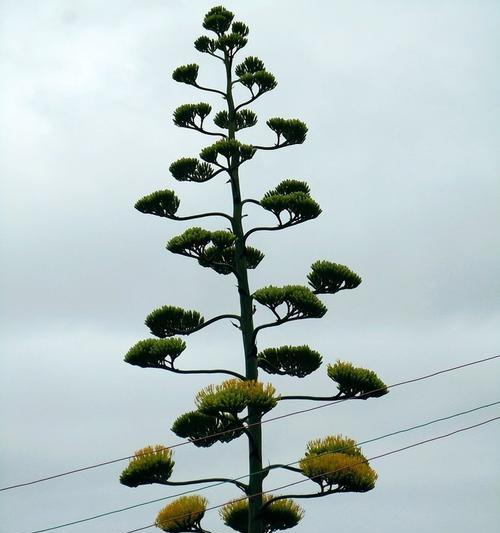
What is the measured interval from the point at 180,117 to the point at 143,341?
3995mm

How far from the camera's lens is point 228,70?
15.2 m

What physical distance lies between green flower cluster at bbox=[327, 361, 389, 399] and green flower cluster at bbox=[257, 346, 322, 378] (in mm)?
613

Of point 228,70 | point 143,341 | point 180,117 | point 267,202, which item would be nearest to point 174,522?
point 143,341

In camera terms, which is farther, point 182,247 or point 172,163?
point 172,163

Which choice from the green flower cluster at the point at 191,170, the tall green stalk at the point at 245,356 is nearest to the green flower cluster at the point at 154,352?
the tall green stalk at the point at 245,356

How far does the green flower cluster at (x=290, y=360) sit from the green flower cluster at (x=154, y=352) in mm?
1242

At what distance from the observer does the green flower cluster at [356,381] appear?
1224 centimetres

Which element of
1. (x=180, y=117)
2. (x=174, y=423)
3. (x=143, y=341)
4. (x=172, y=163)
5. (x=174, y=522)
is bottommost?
(x=174, y=522)

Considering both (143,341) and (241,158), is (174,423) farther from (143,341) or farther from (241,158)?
(241,158)

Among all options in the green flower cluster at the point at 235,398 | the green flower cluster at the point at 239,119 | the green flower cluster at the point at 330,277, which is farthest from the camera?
the green flower cluster at the point at 239,119

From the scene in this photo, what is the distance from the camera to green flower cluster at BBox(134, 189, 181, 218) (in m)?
13.6

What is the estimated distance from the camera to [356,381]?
1224 cm

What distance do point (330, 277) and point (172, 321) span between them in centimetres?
247

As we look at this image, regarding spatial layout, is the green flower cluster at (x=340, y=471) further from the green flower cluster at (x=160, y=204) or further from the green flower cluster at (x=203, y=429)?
the green flower cluster at (x=160, y=204)
